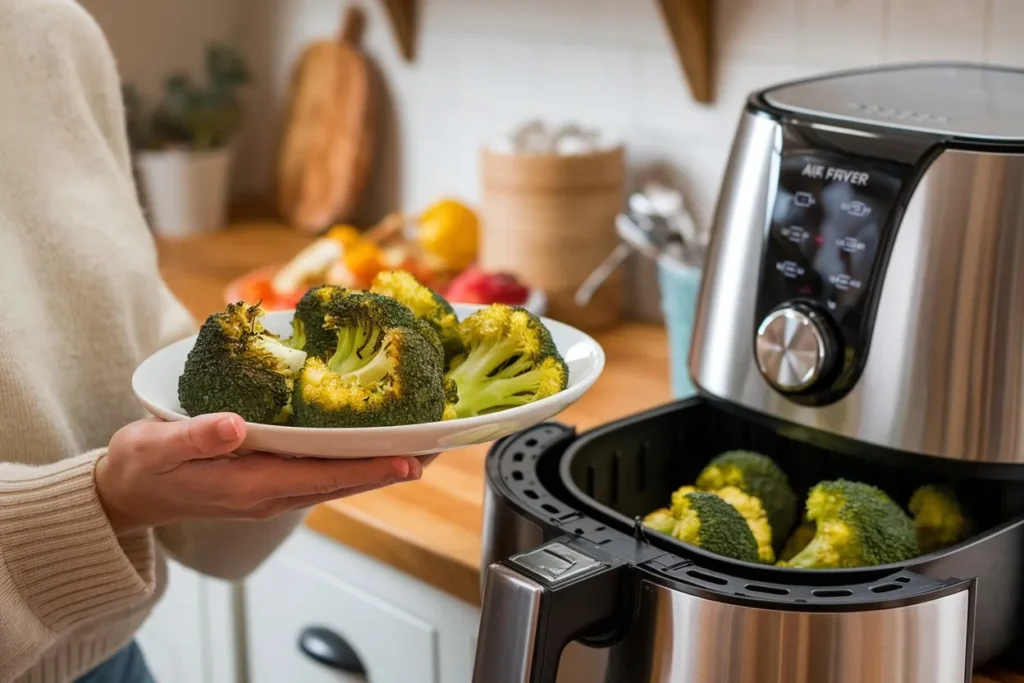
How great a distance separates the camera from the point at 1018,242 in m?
0.77

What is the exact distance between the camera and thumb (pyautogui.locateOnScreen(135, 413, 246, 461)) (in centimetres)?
62

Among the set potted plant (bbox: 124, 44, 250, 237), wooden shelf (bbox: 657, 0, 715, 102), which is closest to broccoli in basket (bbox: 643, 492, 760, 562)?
wooden shelf (bbox: 657, 0, 715, 102)

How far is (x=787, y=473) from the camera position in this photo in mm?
910

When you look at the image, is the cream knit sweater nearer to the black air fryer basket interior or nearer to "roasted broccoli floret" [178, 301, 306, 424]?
"roasted broccoli floret" [178, 301, 306, 424]

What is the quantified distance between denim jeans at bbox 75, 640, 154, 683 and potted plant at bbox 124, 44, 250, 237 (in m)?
1.09

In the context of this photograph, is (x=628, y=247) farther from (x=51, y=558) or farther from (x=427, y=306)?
(x=51, y=558)

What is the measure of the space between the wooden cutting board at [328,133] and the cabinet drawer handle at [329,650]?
2.96ft

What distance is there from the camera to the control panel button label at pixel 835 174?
819 millimetres

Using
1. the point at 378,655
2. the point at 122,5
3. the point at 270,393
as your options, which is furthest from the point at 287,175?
Result: the point at 270,393

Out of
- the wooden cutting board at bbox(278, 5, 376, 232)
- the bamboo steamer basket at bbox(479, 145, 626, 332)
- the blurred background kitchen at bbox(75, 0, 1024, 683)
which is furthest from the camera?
the wooden cutting board at bbox(278, 5, 376, 232)

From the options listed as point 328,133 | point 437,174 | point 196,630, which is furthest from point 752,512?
point 328,133

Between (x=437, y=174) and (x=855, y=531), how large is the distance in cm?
126

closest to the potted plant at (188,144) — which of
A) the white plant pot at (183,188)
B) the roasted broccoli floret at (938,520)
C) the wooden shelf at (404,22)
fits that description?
the white plant pot at (183,188)

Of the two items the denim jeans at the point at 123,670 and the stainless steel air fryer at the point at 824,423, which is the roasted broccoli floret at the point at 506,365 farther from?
the denim jeans at the point at 123,670
